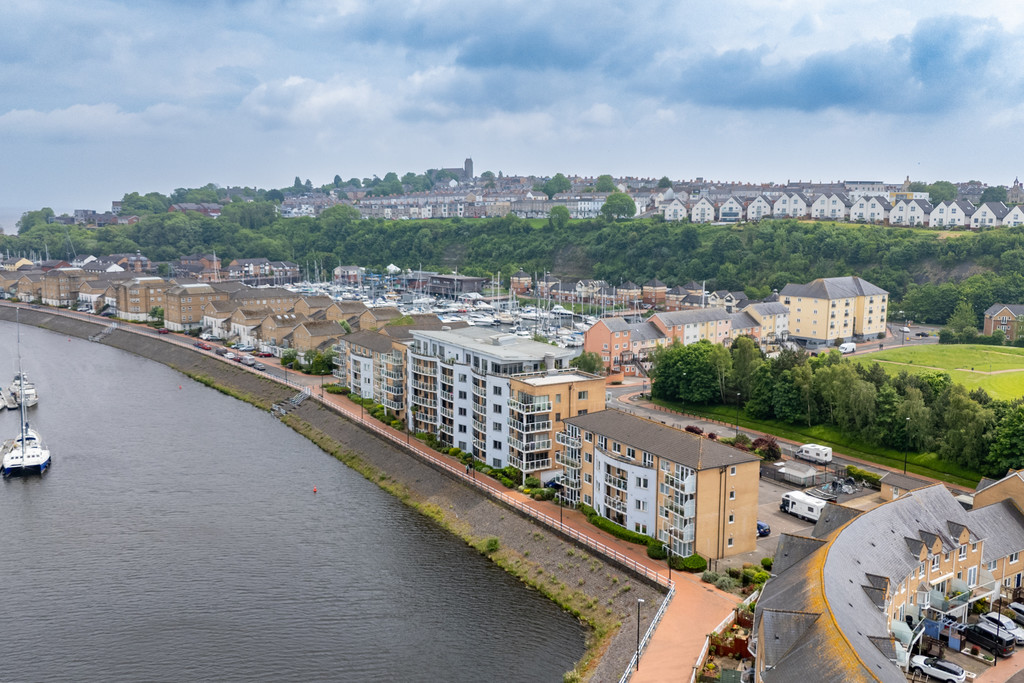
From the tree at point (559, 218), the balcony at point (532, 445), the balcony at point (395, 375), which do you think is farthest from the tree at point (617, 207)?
the balcony at point (532, 445)

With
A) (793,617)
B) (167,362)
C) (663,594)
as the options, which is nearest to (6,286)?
(167,362)

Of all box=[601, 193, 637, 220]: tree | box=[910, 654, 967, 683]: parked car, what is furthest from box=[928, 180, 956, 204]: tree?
box=[910, 654, 967, 683]: parked car

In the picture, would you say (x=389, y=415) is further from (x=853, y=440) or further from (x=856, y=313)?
(x=856, y=313)

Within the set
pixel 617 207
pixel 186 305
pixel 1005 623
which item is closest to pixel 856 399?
pixel 1005 623

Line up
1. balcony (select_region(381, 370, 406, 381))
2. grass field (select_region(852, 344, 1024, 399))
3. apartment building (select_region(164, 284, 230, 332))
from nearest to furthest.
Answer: balcony (select_region(381, 370, 406, 381))
grass field (select_region(852, 344, 1024, 399))
apartment building (select_region(164, 284, 230, 332))

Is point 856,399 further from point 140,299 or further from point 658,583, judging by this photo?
point 140,299

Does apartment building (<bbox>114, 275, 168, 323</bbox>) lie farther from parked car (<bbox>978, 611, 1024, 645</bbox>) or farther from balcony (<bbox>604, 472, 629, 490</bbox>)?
parked car (<bbox>978, 611, 1024, 645</bbox>)
